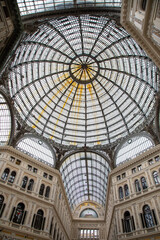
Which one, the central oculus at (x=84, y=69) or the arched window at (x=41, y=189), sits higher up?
the central oculus at (x=84, y=69)

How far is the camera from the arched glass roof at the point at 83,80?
35656 millimetres

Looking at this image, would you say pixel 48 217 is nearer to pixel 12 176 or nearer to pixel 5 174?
pixel 12 176

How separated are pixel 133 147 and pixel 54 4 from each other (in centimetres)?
3128

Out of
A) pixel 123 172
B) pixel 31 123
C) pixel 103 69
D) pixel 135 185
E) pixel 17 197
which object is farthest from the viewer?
pixel 103 69

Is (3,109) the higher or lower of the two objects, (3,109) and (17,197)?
the higher

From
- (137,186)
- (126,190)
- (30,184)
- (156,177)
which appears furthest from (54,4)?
(126,190)

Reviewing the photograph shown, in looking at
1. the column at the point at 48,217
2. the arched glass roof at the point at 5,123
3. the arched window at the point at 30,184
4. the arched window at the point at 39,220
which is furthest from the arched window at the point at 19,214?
the arched glass roof at the point at 5,123

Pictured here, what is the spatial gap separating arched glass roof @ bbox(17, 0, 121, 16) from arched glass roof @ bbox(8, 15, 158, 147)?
6184 mm

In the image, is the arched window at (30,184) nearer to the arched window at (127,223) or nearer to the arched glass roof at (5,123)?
the arched glass roof at (5,123)

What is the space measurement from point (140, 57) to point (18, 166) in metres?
31.7

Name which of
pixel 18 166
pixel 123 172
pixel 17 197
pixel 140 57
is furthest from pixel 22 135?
pixel 140 57

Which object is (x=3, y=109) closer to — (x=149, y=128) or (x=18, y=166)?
(x=18, y=166)

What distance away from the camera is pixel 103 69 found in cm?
4634

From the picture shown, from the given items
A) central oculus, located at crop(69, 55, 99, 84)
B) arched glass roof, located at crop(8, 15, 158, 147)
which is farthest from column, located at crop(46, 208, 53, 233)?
central oculus, located at crop(69, 55, 99, 84)
